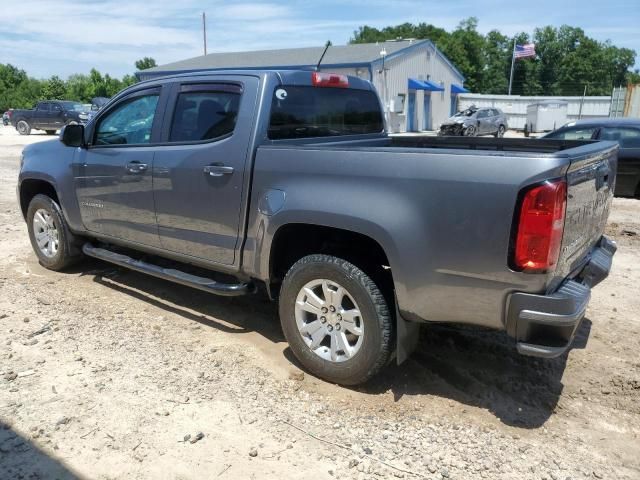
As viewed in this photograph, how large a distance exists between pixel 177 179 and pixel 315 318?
4.93 ft

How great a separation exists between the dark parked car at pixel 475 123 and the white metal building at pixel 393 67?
3.89m

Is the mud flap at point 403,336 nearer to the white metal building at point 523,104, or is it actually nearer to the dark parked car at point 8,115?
the dark parked car at point 8,115

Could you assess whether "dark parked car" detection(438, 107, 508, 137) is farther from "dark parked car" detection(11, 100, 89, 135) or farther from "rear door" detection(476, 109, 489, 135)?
"dark parked car" detection(11, 100, 89, 135)

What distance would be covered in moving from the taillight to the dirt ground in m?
1.02

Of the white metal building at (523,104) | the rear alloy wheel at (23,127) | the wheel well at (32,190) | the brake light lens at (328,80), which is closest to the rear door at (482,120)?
the white metal building at (523,104)

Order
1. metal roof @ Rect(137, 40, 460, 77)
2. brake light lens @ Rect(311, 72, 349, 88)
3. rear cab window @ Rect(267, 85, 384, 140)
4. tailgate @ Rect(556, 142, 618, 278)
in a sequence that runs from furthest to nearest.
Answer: metal roof @ Rect(137, 40, 460, 77), brake light lens @ Rect(311, 72, 349, 88), rear cab window @ Rect(267, 85, 384, 140), tailgate @ Rect(556, 142, 618, 278)

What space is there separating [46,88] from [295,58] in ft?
75.6

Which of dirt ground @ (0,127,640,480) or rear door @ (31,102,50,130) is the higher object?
rear door @ (31,102,50,130)

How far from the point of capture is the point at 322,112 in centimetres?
426

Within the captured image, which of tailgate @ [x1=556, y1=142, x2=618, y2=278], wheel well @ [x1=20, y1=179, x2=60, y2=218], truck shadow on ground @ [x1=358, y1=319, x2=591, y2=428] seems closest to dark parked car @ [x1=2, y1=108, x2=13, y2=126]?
wheel well @ [x1=20, y1=179, x2=60, y2=218]

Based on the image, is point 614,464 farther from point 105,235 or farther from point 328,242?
point 105,235

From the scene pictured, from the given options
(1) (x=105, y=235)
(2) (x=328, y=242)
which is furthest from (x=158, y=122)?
(2) (x=328, y=242)

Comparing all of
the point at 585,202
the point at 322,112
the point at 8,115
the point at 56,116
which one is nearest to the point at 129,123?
the point at 322,112

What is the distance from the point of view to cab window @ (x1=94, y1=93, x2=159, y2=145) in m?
4.48
